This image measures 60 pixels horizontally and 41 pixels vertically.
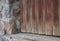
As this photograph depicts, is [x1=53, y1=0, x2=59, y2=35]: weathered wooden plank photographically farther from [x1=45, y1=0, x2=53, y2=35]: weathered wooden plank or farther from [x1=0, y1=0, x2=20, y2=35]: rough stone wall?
[x1=0, y1=0, x2=20, y2=35]: rough stone wall

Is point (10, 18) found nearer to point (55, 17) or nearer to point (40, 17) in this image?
point (40, 17)

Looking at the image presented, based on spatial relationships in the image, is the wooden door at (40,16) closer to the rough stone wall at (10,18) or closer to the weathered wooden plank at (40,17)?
the weathered wooden plank at (40,17)

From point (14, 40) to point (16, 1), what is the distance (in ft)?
1.78

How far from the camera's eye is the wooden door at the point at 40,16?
114cm

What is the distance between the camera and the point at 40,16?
127 centimetres

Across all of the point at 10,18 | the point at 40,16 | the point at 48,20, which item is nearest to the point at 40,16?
the point at 40,16

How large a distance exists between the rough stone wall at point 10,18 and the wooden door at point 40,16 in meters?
0.10

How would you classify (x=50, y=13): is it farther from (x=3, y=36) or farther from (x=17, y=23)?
(x=3, y=36)

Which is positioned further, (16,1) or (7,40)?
(16,1)

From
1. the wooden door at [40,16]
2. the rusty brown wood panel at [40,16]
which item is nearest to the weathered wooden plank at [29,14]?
the wooden door at [40,16]

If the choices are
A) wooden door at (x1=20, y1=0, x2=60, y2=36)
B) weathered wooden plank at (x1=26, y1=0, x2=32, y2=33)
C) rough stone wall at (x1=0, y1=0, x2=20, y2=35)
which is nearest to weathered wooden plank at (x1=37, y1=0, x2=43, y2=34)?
wooden door at (x1=20, y1=0, x2=60, y2=36)

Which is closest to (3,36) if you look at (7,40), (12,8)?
Answer: (7,40)

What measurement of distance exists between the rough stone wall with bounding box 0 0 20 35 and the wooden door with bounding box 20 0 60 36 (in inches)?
4.1

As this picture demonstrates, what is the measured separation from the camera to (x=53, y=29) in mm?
1155
